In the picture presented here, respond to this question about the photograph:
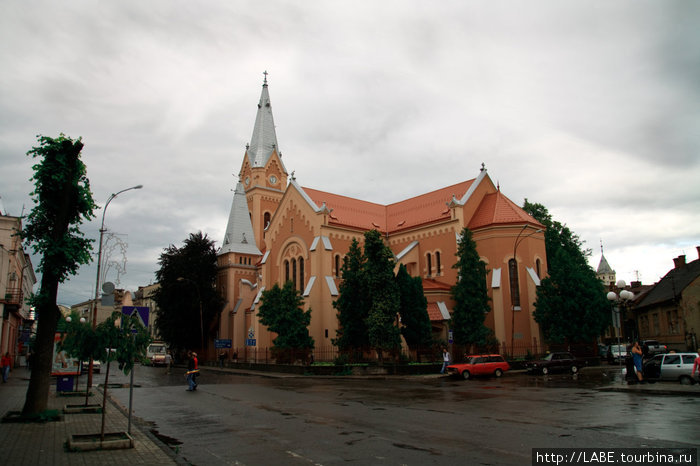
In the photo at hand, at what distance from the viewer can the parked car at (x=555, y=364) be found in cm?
3005

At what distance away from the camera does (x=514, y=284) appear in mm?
38688

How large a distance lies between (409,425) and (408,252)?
31926mm

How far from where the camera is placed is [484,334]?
1380 inches

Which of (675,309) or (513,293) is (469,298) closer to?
(513,293)

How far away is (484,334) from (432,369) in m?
5.03

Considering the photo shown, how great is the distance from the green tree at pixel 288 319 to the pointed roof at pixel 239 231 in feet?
66.6

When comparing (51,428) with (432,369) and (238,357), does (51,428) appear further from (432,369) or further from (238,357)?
(238,357)

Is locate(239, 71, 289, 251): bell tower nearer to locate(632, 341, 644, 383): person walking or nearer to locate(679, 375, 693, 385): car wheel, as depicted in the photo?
locate(632, 341, 644, 383): person walking

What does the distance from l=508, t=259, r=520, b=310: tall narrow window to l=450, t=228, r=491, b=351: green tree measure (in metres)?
2.63

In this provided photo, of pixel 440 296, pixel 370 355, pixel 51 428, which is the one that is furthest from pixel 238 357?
pixel 51 428

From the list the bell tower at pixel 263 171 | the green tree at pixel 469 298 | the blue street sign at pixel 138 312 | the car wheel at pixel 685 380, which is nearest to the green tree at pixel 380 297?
the green tree at pixel 469 298

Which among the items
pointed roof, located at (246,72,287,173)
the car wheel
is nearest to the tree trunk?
the car wheel

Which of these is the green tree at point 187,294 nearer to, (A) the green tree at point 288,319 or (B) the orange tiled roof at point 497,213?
(A) the green tree at point 288,319

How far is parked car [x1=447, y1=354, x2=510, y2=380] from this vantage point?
28.0 m
